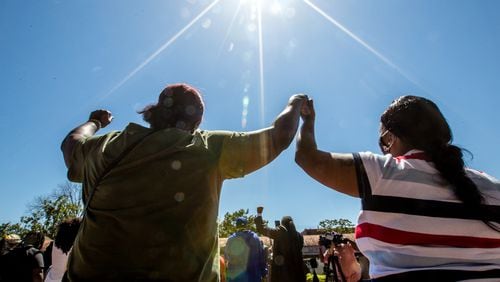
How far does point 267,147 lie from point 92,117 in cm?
131

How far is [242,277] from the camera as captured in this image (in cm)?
576

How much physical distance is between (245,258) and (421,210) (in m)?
5.00

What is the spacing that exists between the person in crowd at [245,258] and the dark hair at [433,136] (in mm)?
4688

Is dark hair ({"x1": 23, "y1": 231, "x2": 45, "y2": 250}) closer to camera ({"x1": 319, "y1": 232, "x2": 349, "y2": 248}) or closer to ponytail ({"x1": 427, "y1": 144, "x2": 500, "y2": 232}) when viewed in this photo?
camera ({"x1": 319, "y1": 232, "x2": 349, "y2": 248})

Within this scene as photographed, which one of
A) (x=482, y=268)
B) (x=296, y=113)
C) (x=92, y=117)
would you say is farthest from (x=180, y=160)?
(x=482, y=268)

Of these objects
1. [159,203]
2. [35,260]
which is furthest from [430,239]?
[35,260]

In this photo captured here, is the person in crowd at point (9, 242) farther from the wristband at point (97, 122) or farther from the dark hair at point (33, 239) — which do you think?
the wristband at point (97, 122)

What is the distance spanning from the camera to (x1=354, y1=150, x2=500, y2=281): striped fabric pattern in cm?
125

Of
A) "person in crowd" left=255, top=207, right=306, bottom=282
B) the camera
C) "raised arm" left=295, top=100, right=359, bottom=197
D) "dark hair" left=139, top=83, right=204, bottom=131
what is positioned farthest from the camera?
"person in crowd" left=255, top=207, right=306, bottom=282

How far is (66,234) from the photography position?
3982 millimetres

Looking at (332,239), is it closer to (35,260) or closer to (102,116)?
(102,116)

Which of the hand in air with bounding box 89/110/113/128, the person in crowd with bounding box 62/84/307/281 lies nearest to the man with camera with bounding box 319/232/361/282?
the person in crowd with bounding box 62/84/307/281

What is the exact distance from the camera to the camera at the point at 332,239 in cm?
391

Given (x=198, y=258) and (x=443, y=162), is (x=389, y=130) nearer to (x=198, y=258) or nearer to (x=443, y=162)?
(x=443, y=162)
